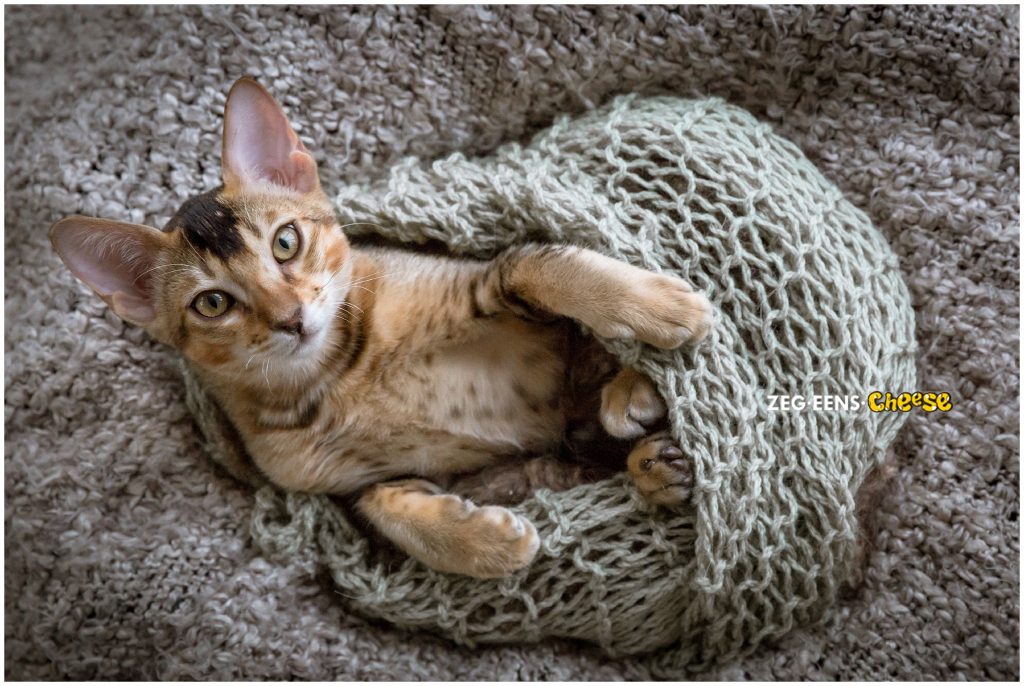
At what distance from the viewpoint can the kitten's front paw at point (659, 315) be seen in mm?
1059

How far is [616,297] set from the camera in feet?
3.50

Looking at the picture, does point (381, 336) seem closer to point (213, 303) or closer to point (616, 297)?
point (213, 303)

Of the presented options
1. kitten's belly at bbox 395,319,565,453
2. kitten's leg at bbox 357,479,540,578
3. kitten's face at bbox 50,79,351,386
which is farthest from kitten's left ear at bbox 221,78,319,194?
kitten's leg at bbox 357,479,540,578

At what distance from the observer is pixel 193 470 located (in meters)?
1.31

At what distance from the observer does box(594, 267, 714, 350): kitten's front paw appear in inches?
41.7

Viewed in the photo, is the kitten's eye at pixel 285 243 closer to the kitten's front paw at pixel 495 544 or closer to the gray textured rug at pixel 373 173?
the gray textured rug at pixel 373 173

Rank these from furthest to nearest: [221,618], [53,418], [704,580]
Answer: [53,418]
[221,618]
[704,580]

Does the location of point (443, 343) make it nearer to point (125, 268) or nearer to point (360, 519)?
point (360, 519)

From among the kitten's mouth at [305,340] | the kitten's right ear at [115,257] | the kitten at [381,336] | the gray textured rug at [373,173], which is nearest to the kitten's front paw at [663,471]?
the kitten at [381,336]

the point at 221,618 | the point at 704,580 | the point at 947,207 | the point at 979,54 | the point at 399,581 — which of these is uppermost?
the point at 979,54

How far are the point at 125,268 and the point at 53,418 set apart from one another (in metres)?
0.37

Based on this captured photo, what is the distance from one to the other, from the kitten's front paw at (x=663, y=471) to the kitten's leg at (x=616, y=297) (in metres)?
0.15

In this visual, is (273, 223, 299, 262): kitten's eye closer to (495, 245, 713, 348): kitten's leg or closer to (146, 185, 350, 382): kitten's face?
(146, 185, 350, 382): kitten's face

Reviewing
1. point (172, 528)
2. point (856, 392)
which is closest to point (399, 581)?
point (172, 528)
